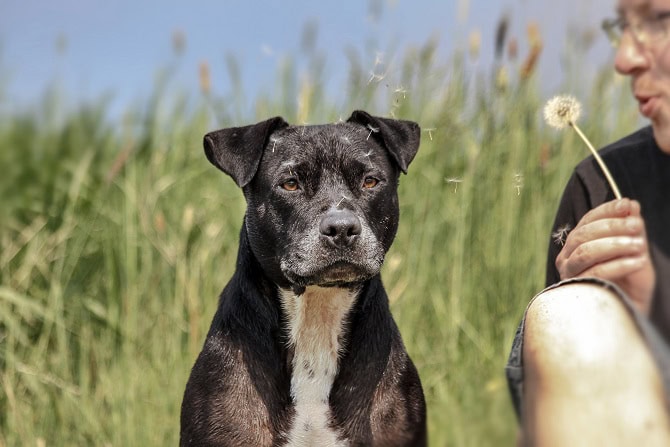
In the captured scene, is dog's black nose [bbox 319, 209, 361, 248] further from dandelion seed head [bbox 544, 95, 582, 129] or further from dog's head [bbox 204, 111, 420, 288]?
dandelion seed head [bbox 544, 95, 582, 129]

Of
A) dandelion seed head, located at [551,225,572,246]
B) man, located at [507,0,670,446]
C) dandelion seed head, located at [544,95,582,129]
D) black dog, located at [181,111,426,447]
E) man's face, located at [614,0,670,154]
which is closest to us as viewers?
man, located at [507,0,670,446]

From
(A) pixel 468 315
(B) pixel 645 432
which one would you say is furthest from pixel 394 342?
(A) pixel 468 315

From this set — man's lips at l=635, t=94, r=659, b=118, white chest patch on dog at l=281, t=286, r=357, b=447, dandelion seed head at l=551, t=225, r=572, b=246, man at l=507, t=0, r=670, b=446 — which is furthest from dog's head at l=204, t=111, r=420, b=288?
man's lips at l=635, t=94, r=659, b=118

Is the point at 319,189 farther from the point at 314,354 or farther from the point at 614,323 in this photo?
the point at 614,323

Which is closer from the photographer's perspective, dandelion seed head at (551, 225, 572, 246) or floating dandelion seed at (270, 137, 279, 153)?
dandelion seed head at (551, 225, 572, 246)

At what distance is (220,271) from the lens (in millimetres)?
5504

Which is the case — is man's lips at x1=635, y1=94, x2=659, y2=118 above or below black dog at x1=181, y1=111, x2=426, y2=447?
above

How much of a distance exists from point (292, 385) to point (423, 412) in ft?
1.65

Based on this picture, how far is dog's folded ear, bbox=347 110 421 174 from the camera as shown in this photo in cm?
376

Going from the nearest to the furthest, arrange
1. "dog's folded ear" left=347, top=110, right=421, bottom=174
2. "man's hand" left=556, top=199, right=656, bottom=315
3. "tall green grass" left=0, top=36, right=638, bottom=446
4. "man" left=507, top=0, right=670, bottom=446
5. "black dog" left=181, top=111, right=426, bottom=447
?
1. "man" left=507, top=0, right=670, bottom=446
2. "man's hand" left=556, top=199, right=656, bottom=315
3. "black dog" left=181, top=111, right=426, bottom=447
4. "dog's folded ear" left=347, top=110, right=421, bottom=174
5. "tall green grass" left=0, top=36, right=638, bottom=446

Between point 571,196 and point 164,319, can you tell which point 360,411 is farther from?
point 164,319

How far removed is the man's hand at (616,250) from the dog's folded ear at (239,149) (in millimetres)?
1347

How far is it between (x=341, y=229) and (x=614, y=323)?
1.12m

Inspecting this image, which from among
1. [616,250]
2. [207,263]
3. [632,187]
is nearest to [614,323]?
[616,250]
